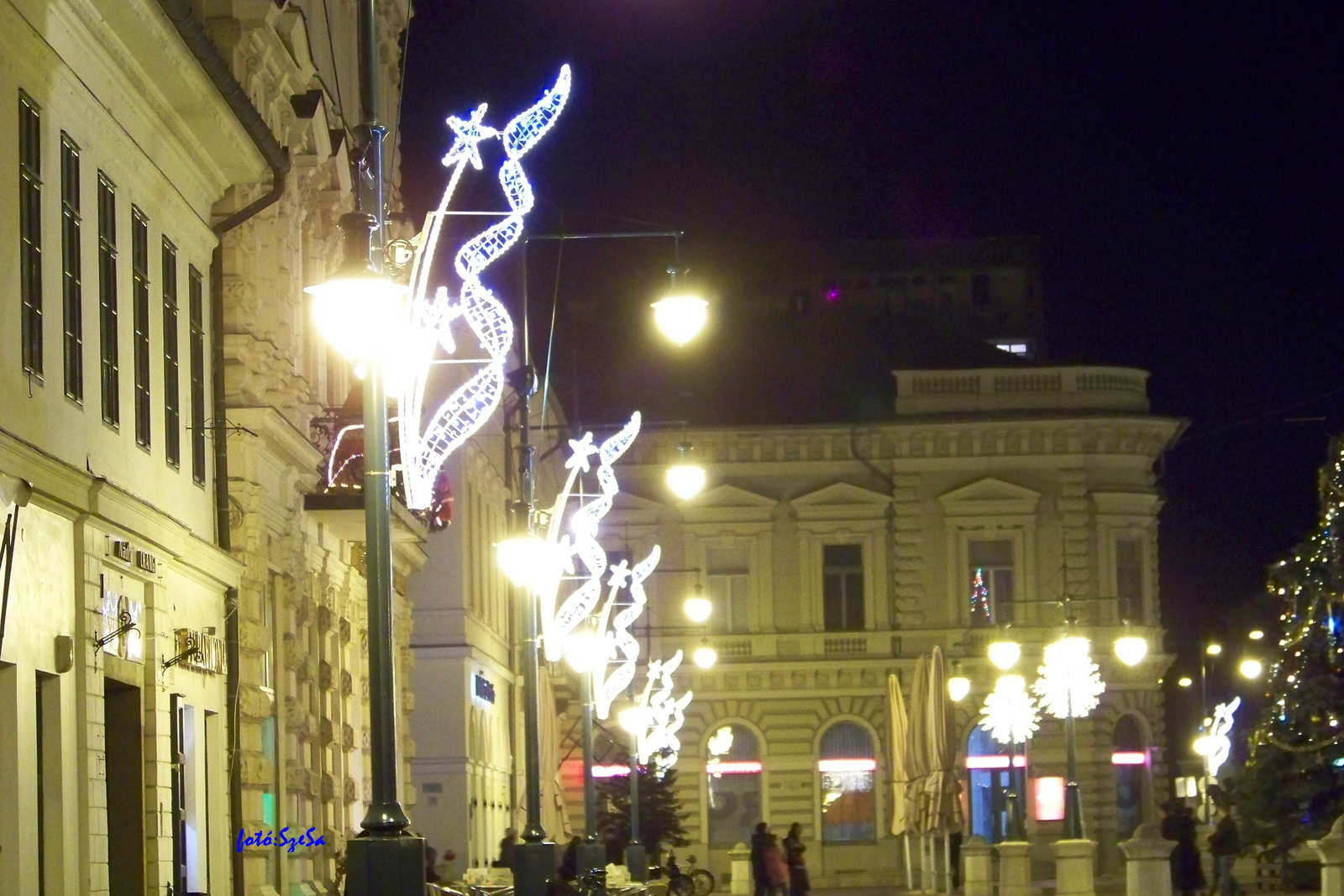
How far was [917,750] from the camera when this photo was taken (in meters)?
42.2

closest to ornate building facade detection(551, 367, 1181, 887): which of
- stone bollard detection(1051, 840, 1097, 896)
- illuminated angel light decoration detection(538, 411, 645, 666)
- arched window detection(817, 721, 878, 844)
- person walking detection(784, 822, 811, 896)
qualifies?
arched window detection(817, 721, 878, 844)

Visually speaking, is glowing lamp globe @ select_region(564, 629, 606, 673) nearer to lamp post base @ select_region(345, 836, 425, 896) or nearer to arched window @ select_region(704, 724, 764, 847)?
lamp post base @ select_region(345, 836, 425, 896)

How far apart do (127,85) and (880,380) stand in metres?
47.9

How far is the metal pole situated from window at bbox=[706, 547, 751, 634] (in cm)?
4895

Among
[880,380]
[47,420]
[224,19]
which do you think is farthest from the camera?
[880,380]

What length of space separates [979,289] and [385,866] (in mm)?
105936

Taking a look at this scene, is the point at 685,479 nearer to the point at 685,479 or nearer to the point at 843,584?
the point at 685,479

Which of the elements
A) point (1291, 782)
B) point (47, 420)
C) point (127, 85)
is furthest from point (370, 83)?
point (1291, 782)

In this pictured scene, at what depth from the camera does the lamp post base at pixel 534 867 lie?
2306 cm

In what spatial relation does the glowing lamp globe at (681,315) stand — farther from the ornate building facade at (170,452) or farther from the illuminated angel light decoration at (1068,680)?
the illuminated angel light decoration at (1068,680)

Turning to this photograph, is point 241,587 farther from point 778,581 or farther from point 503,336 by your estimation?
point 778,581

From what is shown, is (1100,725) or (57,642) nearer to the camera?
(57,642)

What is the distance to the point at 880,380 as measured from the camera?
65938 mm

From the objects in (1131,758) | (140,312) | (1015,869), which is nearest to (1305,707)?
(1015,869)
